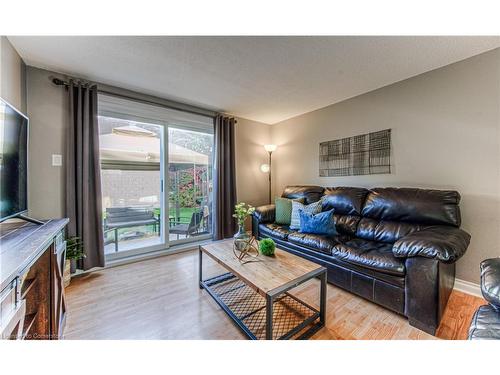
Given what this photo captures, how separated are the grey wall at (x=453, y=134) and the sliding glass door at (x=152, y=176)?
255 centimetres

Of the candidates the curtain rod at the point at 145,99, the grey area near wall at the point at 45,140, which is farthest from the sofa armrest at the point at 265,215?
the grey area near wall at the point at 45,140

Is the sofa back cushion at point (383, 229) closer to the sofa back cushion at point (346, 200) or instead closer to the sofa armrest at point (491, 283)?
the sofa back cushion at point (346, 200)

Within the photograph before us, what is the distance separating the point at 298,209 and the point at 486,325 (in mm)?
1951

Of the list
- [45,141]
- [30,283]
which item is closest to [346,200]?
[30,283]

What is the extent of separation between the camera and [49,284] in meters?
1.25

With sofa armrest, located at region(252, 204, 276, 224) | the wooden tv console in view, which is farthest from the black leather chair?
sofa armrest, located at region(252, 204, 276, 224)

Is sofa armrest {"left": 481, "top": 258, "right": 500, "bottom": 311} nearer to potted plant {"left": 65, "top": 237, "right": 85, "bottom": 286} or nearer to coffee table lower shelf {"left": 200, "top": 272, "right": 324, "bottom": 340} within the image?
coffee table lower shelf {"left": 200, "top": 272, "right": 324, "bottom": 340}

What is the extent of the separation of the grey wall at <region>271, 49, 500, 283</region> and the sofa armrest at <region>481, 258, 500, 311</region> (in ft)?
3.94

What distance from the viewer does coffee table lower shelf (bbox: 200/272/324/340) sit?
143 cm

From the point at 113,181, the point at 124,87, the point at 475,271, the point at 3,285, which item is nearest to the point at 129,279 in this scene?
the point at 113,181

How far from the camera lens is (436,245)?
1419 mm

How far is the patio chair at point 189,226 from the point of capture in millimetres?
3199
